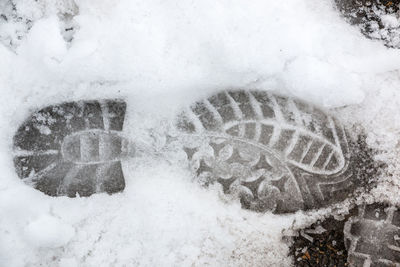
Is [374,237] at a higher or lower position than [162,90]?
lower

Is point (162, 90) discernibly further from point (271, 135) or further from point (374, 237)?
point (374, 237)

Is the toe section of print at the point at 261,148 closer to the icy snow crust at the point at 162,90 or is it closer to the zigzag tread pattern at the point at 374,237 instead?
the icy snow crust at the point at 162,90

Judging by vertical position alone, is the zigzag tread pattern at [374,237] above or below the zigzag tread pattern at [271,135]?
below

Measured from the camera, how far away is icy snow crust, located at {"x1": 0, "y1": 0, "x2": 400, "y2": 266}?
1.18 meters

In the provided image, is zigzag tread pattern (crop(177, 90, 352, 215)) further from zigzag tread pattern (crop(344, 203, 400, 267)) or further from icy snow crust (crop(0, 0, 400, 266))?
zigzag tread pattern (crop(344, 203, 400, 267))

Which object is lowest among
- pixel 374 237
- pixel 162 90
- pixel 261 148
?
pixel 374 237

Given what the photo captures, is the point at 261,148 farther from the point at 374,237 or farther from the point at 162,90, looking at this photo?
the point at 374,237

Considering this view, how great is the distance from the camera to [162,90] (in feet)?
3.98

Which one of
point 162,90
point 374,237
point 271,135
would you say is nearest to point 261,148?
point 271,135

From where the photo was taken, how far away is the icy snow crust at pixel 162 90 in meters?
1.18

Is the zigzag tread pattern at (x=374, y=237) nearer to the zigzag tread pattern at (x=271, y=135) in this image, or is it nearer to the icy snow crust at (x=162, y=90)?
the icy snow crust at (x=162, y=90)

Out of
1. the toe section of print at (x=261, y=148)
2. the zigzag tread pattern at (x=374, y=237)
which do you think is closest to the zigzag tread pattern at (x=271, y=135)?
the toe section of print at (x=261, y=148)

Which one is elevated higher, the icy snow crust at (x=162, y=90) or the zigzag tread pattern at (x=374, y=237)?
the icy snow crust at (x=162, y=90)

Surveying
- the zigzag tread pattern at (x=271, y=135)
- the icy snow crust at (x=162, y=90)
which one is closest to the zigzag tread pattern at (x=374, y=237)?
the icy snow crust at (x=162, y=90)
